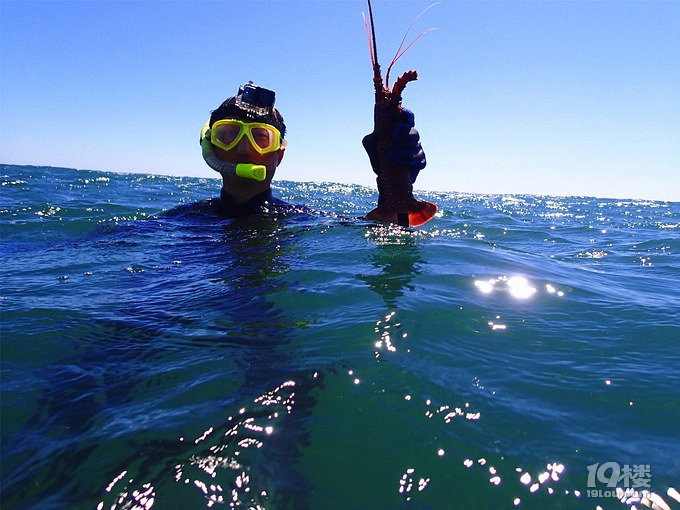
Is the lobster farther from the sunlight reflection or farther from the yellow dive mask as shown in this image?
the yellow dive mask

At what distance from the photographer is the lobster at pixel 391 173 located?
392 cm

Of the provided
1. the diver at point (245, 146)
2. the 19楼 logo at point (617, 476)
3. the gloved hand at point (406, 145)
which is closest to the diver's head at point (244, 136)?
the diver at point (245, 146)

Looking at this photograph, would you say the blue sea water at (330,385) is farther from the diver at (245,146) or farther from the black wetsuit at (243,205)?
the black wetsuit at (243,205)

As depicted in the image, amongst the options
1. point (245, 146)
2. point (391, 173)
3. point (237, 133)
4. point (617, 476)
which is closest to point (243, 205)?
point (245, 146)

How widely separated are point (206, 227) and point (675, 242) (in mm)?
8694

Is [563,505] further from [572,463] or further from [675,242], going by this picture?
[675,242]

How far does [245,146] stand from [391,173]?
1.97 meters

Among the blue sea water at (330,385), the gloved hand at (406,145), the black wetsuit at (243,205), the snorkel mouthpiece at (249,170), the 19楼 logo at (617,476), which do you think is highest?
the gloved hand at (406,145)

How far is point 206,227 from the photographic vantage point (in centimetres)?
545

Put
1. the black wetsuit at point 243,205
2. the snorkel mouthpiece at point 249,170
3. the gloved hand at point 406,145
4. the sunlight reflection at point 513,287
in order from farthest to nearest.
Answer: the black wetsuit at point 243,205 < the snorkel mouthpiece at point 249,170 < the gloved hand at point 406,145 < the sunlight reflection at point 513,287

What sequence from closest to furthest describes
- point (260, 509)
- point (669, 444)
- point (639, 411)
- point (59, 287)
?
point (260, 509), point (669, 444), point (639, 411), point (59, 287)

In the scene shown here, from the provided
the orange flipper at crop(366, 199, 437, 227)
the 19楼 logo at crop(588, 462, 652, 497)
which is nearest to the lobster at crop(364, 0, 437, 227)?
the orange flipper at crop(366, 199, 437, 227)

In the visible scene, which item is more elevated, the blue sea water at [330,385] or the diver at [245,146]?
the diver at [245,146]

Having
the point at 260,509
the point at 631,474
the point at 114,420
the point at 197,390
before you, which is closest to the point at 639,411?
the point at 631,474
